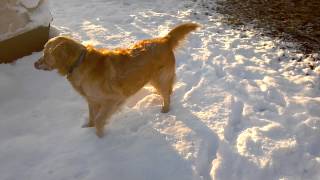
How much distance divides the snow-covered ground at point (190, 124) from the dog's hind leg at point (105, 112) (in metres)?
0.17

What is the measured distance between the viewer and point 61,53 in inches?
148

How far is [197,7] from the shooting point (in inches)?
298

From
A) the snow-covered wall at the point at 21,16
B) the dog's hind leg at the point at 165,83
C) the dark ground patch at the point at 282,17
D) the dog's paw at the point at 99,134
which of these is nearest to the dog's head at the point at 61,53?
the dog's paw at the point at 99,134

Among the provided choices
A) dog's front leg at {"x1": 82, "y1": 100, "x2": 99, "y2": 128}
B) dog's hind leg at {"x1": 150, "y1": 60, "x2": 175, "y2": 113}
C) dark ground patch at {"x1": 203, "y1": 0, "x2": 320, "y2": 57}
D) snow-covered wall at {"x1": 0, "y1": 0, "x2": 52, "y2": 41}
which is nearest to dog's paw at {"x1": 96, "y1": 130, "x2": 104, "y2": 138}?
dog's front leg at {"x1": 82, "y1": 100, "x2": 99, "y2": 128}

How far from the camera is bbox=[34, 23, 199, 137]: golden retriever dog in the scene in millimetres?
3838

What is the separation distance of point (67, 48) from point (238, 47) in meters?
3.24

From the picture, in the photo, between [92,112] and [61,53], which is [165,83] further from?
[61,53]

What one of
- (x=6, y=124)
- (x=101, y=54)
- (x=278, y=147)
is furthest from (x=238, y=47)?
(x=6, y=124)

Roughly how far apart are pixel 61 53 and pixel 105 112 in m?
0.88

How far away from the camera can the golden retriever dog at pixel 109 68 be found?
384cm

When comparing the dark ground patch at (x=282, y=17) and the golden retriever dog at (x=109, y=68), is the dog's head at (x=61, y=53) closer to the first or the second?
the golden retriever dog at (x=109, y=68)

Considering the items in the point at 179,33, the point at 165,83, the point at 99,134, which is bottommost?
the point at 99,134

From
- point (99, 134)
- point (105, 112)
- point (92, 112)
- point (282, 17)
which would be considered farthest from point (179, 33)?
point (282, 17)

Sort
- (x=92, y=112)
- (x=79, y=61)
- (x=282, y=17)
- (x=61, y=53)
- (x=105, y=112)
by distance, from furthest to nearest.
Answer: (x=282, y=17), (x=92, y=112), (x=105, y=112), (x=79, y=61), (x=61, y=53)
